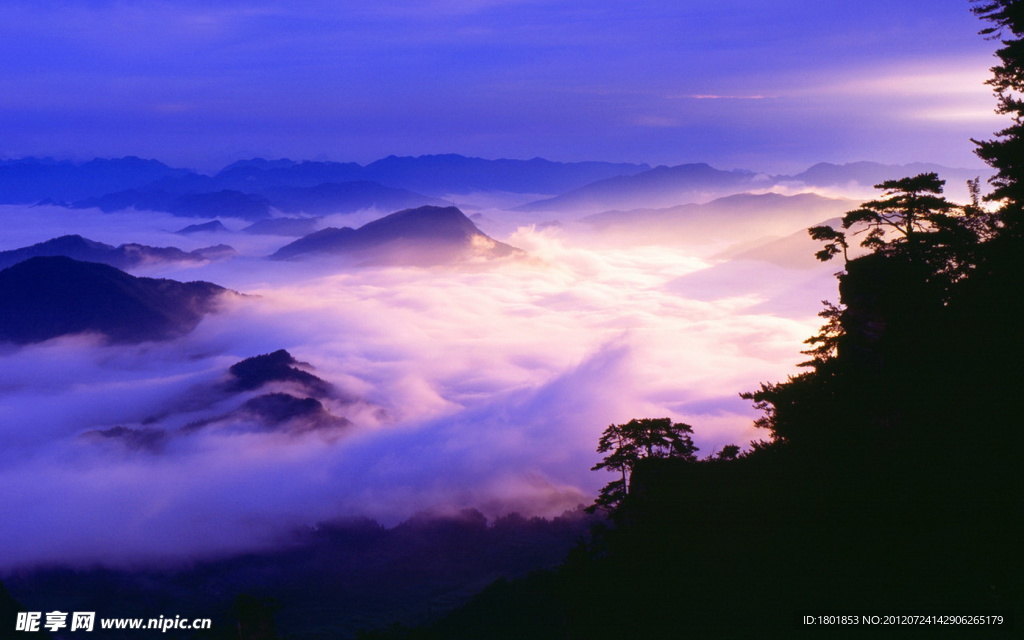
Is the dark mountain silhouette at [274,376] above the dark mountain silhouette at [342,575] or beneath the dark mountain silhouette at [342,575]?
above

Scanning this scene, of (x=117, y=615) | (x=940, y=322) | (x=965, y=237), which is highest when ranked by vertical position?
(x=965, y=237)

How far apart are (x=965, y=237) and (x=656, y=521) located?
17354 mm

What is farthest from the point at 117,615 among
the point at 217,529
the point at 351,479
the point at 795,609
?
the point at 795,609

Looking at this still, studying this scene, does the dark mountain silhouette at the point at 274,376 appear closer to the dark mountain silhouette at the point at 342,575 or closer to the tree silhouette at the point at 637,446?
the dark mountain silhouette at the point at 342,575

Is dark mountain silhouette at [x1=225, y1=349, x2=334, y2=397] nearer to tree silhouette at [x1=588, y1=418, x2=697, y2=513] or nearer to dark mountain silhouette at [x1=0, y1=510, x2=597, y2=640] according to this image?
dark mountain silhouette at [x1=0, y1=510, x2=597, y2=640]

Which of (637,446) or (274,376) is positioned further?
(274,376)

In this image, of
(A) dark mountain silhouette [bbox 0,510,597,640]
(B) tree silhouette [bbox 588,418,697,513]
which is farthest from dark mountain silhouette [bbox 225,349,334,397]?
(B) tree silhouette [bbox 588,418,697,513]

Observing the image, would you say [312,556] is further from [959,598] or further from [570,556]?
[959,598]

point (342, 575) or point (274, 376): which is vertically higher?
point (274, 376)

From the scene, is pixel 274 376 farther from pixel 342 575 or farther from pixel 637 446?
pixel 637 446

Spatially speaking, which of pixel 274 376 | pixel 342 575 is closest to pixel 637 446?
pixel 342 575

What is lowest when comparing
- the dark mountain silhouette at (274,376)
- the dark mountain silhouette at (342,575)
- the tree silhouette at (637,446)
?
the dark mountain silhouette at (342,575)

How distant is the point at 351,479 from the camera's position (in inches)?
6442

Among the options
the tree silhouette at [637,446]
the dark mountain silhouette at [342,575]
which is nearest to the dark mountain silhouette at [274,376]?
the dark mountain silhouette at [342,575]
